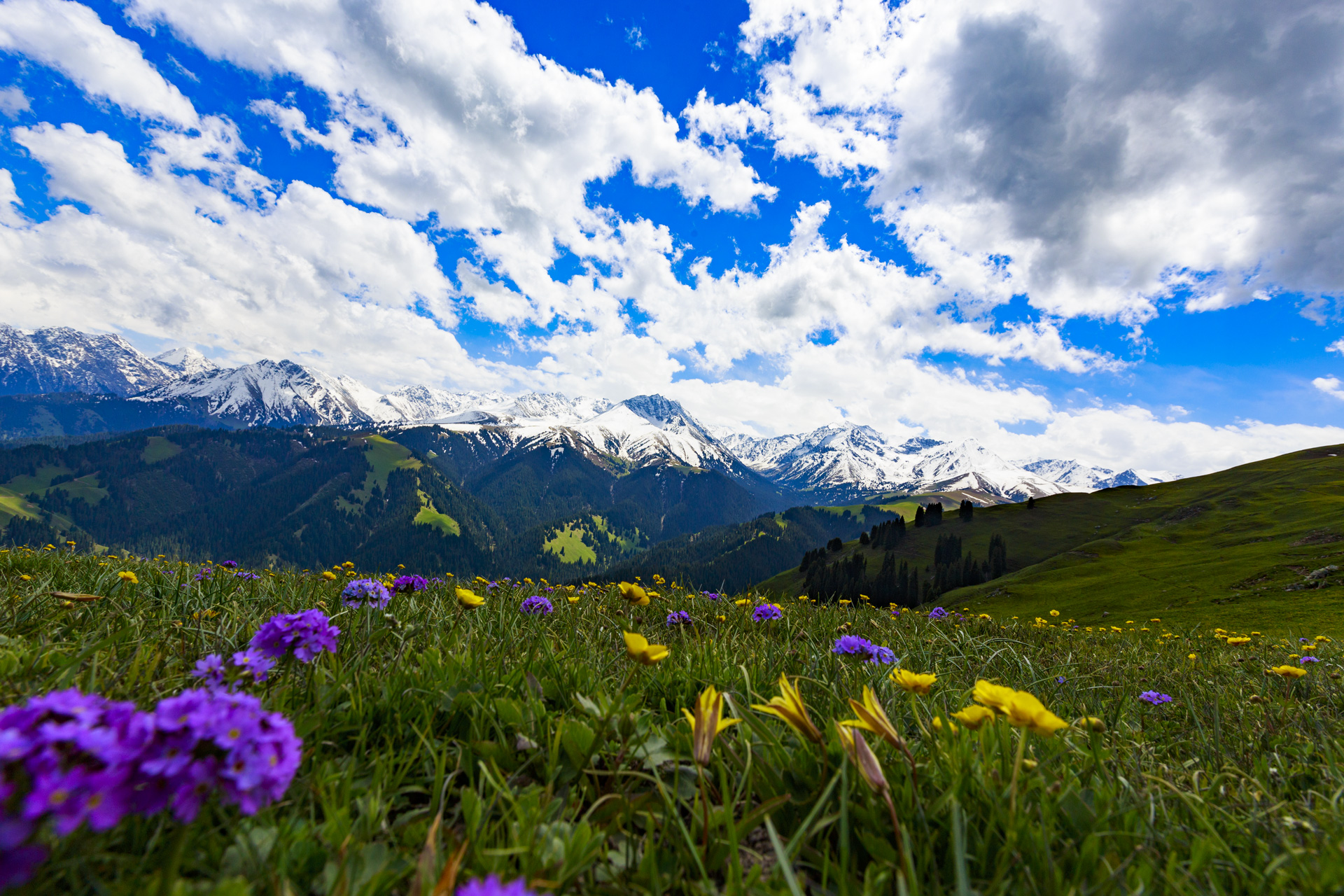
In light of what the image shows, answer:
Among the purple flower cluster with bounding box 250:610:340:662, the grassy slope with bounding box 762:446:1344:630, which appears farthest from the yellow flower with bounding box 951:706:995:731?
the grassy slope with bounding box 762:446:1344:630

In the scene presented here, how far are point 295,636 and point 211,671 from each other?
38 centimetres

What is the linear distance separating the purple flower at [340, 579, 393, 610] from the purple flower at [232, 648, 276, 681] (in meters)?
1.82

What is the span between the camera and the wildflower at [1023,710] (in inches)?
76.9

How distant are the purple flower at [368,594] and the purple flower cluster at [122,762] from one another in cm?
307

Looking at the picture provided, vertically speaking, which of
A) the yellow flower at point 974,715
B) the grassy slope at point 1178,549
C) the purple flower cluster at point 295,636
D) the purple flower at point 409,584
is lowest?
the grassy slope at point 1178,549

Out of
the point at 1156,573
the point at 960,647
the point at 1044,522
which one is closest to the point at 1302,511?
the point at 1156,573

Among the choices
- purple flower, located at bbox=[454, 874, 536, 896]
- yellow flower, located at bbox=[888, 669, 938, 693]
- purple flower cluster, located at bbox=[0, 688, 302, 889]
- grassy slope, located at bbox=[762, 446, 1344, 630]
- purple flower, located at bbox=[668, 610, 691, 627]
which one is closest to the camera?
purple flower cluster, located at bbox=[0, 688, 302, 889]

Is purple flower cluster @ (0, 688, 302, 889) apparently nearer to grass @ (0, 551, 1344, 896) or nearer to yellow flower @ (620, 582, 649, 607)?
grass @ (0, 551, 1344, 896)

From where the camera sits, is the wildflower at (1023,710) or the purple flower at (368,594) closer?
the wildflower at (1023,710)

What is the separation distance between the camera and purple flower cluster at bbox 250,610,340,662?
8.86ft

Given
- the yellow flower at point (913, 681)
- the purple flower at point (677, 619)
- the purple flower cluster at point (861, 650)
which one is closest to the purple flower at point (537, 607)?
the purple flower at point (677, 619)

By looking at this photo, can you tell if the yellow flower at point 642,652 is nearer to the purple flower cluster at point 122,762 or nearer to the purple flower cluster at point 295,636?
the purple flower cluster at point 122,762

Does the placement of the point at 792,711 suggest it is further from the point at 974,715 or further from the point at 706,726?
the point at 974,715

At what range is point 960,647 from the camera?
6.20 metres
